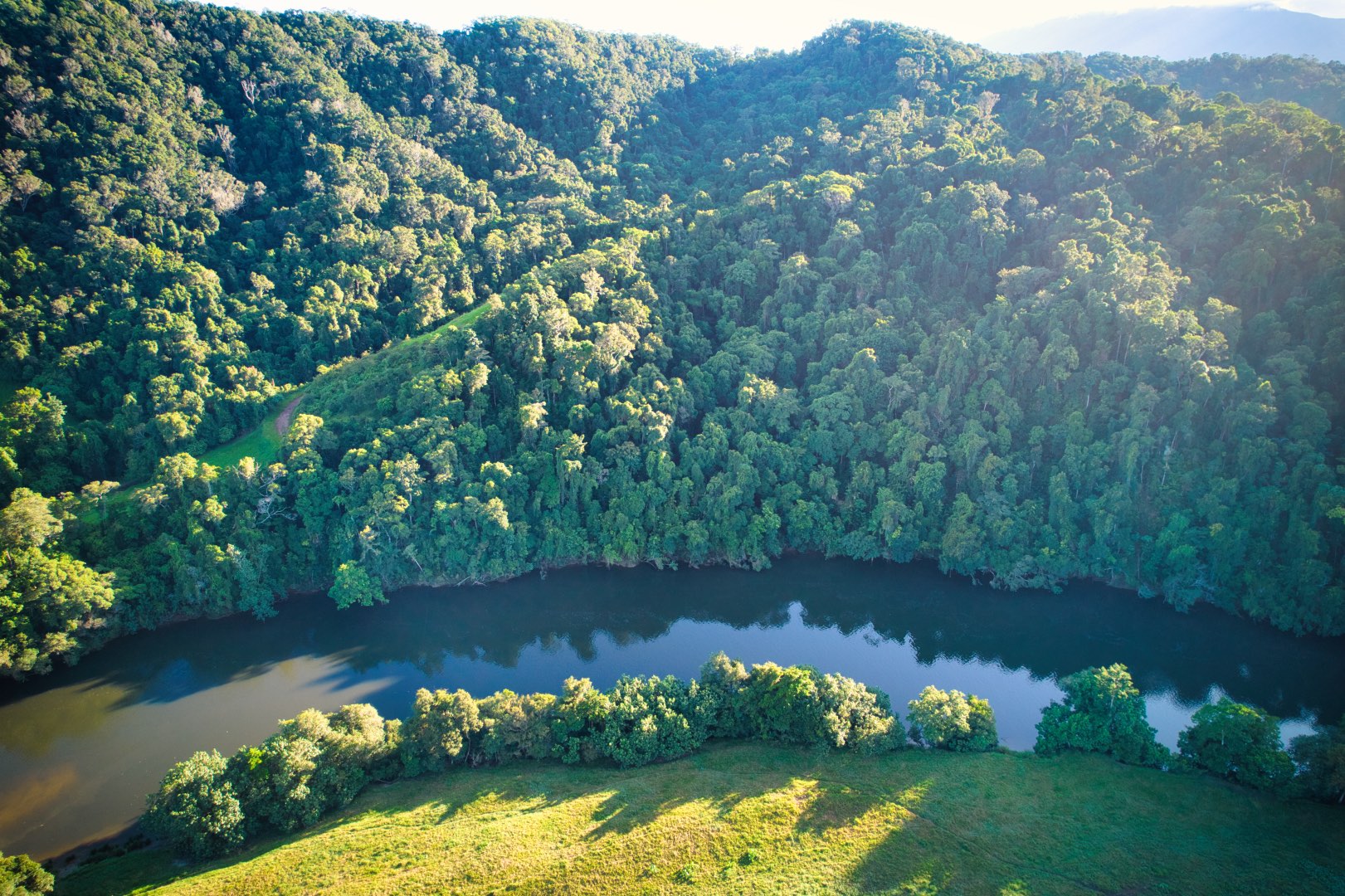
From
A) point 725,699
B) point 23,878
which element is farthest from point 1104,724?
point 23,878

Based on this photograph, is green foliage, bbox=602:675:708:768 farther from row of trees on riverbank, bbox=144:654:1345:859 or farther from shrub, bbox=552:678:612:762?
shrub, bbox=552:678:612:762

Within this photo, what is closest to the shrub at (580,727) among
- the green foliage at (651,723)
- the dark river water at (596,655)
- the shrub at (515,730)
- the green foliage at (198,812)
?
the green foliage at (651,723)

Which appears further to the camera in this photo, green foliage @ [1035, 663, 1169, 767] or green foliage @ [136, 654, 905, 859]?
green foliage @ [1035, 663, 1169, 767]

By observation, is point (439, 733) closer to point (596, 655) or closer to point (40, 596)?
point (596, 655)

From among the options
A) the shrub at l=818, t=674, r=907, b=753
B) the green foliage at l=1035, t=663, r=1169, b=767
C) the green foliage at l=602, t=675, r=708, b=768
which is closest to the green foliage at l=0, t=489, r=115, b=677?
the green foliage at l=602, t=675, r=708, b=768

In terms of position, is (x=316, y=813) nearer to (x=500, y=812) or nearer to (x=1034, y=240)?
(x=500, y=812)
